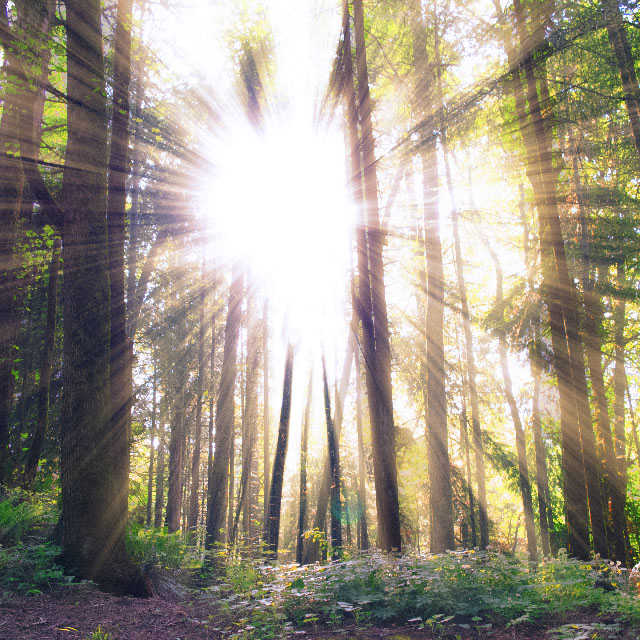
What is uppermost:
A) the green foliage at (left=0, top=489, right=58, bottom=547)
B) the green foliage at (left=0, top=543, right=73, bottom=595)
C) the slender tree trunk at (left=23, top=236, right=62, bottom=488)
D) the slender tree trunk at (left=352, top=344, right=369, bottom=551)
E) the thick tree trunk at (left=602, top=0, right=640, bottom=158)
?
the thick tree trunk at (left=602, top=0, right=640, bottom=158)

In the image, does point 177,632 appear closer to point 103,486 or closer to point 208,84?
point 103,486

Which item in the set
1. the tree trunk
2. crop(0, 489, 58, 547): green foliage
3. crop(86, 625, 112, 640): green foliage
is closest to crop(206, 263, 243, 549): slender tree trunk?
crop(0, 489, 58, 547): green foliage

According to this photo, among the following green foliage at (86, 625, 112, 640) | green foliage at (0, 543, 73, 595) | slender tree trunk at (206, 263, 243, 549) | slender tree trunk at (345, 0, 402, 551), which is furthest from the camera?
slender tree trunk at (206, 263, 243, 549)

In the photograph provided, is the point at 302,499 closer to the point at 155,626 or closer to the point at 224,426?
the point at 224,426

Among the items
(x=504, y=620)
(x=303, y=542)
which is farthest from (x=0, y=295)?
(x=303, y=542)

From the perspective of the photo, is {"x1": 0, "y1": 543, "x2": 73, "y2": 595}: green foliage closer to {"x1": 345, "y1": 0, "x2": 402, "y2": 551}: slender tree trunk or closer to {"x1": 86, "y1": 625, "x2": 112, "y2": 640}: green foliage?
{"x1": 86, "y1": 625, "x2": 112, "y2": 640}: green foliage

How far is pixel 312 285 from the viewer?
17.6m

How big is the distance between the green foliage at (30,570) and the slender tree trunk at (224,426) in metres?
5.33

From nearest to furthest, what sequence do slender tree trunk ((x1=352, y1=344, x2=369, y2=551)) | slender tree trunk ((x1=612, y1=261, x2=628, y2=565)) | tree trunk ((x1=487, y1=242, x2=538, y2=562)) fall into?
slender tree trunk ((x1=612, y1=261, x2=628, y2=565))
tree trunk ((x1=487, y1=242, x2=538, y2=562))
slender tree trunk ((x1=352, y1=344, x2=369, y2=551))

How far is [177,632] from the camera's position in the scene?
182 inches

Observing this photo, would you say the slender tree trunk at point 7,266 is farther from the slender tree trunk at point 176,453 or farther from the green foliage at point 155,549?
the slender tree trunk at point 176,453

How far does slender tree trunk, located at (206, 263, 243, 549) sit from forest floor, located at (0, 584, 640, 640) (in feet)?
18.1

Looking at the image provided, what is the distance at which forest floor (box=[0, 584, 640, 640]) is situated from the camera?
3.78m

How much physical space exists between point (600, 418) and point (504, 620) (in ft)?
31.0
